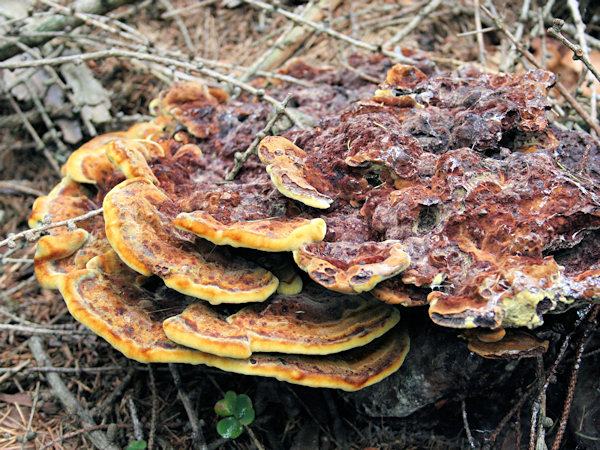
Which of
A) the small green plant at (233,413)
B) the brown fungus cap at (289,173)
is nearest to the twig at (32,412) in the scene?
the small green plant at (233,413)

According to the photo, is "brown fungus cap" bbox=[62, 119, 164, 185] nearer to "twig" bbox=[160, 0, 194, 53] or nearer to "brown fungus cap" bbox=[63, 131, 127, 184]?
"brown fungus cap" bbox=[63, 131, 127, 184]

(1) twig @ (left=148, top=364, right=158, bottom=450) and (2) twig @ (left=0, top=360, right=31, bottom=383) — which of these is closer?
(1) twig @ (left=148, top=364, right=158, bottom=450)

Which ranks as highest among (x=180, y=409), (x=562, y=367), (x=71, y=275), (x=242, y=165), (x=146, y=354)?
(x=242, y=165)

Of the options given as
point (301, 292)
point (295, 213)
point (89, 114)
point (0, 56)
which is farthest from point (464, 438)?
point (0, 56)

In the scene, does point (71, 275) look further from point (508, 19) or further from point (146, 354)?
point (508, 19)

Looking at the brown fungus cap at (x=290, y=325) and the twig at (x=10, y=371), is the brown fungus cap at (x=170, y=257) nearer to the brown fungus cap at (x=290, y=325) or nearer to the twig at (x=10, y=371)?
the brown fungus cap at (x=290, y=325)

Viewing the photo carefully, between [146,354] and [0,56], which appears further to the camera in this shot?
[0,56]

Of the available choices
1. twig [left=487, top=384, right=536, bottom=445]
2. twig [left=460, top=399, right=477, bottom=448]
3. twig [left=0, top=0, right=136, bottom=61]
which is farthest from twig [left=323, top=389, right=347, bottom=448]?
twig [left=0, top=0, right=136, bottom=61]
